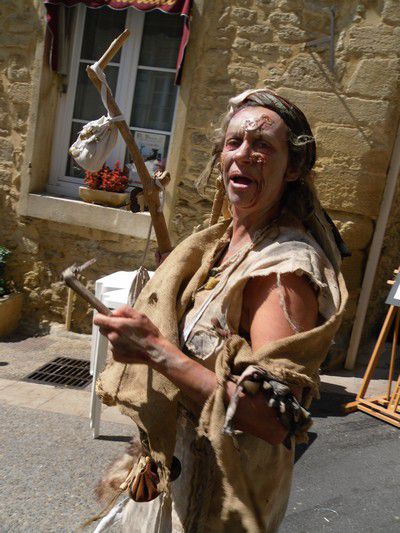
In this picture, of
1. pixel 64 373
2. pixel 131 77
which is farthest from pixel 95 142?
pixel 131 77

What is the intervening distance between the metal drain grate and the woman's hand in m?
3.49

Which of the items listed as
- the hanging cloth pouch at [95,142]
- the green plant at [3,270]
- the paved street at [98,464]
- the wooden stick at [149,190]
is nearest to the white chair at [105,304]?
the paved street at [98,464]

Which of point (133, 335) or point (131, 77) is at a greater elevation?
point (131, 77)

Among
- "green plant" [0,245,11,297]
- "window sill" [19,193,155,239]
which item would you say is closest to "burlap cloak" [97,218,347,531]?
"window sill" [19,193,155,239]

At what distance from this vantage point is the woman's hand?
4.33 ft

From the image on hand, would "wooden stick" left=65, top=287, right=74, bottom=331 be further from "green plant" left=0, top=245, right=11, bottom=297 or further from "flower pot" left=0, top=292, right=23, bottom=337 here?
"green plant" left=0, top=245, right=11, bottom=297

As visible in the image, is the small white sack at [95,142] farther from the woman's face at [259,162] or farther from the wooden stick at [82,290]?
the wooden stick at [82,290]

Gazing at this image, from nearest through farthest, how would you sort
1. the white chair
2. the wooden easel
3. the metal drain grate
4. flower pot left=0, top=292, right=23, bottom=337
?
the white chair → the wooden easel → the metal drain grate → flower pot left=0, top=292, right=23, bottom=337

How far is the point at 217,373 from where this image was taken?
50.4 inches

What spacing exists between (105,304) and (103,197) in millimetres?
2395

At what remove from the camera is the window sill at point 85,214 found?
552 cm

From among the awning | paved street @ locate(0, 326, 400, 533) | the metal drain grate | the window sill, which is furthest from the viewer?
the window sill

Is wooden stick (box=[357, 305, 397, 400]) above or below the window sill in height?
below

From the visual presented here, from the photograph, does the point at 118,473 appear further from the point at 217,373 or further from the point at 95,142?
the point at 95,142
